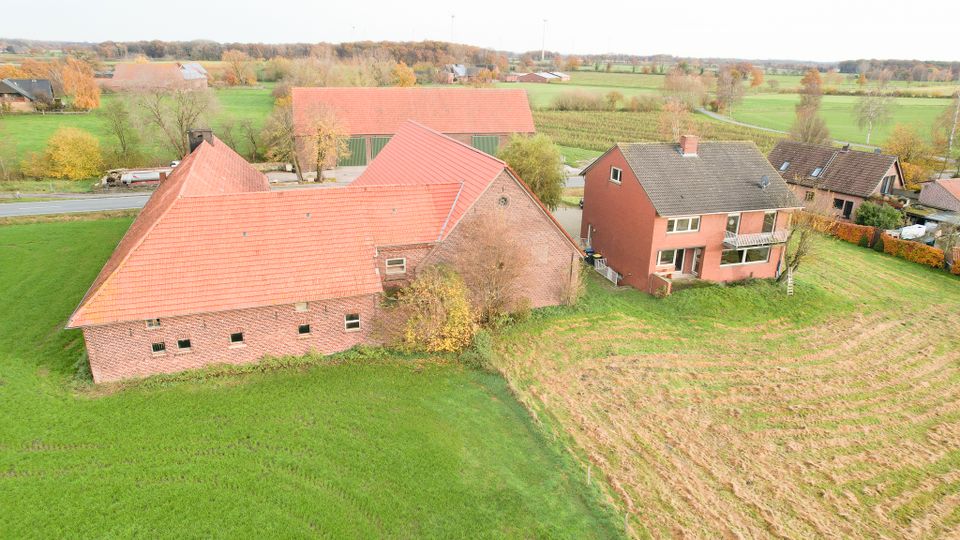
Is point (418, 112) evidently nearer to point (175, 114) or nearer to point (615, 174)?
point (175, 114)

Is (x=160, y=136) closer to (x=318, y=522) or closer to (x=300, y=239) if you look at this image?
(x=300, y=239)

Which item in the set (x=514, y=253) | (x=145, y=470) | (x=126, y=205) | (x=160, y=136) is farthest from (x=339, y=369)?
(x=160, y=136)

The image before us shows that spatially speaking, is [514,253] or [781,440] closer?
[781,440]

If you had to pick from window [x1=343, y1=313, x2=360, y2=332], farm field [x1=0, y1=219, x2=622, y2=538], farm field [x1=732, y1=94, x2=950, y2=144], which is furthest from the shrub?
farm field [x1=732, y1=94, x2=950, y2=144]

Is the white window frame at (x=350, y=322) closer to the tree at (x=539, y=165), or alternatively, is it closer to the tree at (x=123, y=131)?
the tree at (x=539, y=165)

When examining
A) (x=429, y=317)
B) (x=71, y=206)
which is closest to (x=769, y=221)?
(x=429, y=317)

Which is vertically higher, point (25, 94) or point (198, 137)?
point (25, 94)

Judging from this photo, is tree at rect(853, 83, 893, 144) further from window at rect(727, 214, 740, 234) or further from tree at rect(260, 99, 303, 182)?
tree at rect(260, 99, 303, 182)
